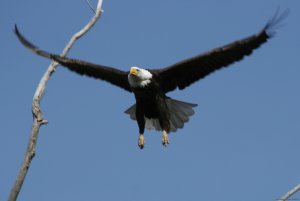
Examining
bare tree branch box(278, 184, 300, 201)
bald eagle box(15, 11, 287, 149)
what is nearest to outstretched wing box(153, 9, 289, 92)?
bald eagle box(15, 11, 287, 149)

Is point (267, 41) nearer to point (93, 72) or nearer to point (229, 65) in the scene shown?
point (229, 65)

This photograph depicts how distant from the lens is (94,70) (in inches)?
365

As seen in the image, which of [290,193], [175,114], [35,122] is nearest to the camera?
[290,193]

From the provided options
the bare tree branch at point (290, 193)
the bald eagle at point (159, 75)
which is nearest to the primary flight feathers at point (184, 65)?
the bald eagle at point (159, 75)

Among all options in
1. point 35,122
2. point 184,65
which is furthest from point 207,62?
point 35,122

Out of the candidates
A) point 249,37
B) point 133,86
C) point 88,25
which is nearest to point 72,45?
point 88,25

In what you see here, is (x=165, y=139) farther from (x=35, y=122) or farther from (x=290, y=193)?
(x=290, y=193)

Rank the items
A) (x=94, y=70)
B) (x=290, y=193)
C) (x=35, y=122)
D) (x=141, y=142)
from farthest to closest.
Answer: (x=94, y=70) → (x=141, y=142) → (x=35, y=122) → (x=290, y=193)

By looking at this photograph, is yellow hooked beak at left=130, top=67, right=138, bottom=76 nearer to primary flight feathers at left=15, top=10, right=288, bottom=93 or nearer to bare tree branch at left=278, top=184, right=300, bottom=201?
primary flight feathers at left=15, top=10, right=288, bottom=93

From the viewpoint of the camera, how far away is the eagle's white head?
28.3 ft

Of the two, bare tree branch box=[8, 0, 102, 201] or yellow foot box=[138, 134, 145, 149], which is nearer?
bare tree branch box=[8, 0, 102, 201]

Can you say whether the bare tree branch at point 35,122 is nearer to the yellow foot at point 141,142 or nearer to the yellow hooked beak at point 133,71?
the yellow hooked beak at point 133,71

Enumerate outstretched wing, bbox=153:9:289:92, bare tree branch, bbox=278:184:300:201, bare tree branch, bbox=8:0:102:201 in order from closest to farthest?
bare tree branch, bbox=278:184:300:201 < bare tree branch, bbox=8:0:102:201 < outstretched wing, bbox=153:9:289:92

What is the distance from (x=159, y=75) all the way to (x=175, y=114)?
2.60 feet
